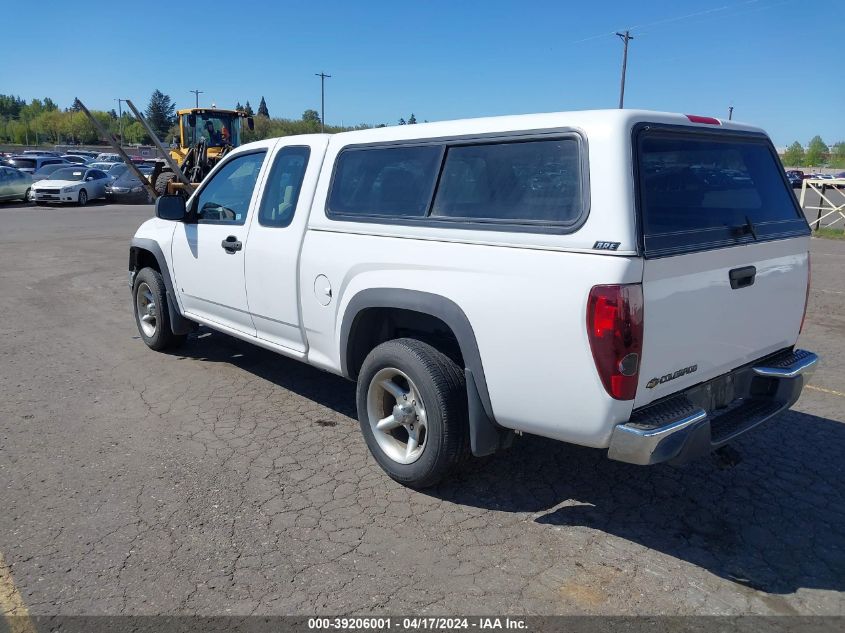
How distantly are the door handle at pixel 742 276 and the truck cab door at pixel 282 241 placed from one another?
7.98 feet

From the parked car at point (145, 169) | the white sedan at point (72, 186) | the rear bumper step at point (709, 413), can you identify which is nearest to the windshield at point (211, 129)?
the white sedan at point (72, 186)

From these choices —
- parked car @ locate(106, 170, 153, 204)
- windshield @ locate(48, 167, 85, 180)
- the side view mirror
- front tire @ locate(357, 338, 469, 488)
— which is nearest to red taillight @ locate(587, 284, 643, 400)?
front tire @ locate(357, 338, 469, 488)

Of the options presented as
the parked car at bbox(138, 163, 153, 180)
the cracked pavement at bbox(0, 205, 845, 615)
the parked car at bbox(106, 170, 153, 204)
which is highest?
the parked car at bbox(138, 163, 153, 180)

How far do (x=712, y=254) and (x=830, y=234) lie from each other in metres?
17.3

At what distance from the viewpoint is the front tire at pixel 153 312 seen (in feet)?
19.7

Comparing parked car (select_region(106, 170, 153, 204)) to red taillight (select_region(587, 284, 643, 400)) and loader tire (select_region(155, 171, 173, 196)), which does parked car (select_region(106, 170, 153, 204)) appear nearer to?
loader tire (select_region(155, 171, 173, 196))

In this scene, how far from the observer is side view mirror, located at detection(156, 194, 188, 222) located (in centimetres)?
535

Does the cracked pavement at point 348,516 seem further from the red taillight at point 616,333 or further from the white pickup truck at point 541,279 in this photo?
the red taillight at point 616,333

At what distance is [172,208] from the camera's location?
17.5 feet

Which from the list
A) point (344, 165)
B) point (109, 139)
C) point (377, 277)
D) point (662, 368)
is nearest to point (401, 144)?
point (344, 165)

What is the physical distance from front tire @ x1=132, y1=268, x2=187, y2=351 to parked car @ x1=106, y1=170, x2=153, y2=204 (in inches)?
870

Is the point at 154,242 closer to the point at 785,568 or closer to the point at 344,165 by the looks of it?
the point at 344,165

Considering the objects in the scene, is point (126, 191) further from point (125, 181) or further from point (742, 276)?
point (742, 276)

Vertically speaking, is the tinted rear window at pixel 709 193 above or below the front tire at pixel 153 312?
above
